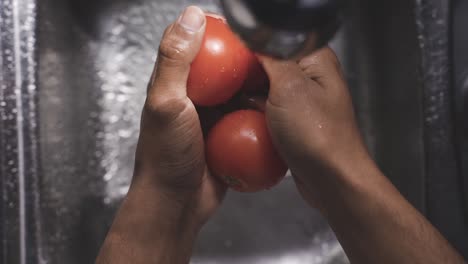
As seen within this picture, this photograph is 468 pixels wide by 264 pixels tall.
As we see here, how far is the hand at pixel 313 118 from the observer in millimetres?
602

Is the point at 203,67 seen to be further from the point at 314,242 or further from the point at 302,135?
the point at 314,242

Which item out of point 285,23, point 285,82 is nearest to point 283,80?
point 285,82

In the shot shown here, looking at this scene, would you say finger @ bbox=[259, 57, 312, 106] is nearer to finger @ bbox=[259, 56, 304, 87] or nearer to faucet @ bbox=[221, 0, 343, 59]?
finger @ bbox=[259, 56, 304, 87]

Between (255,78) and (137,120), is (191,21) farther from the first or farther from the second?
(137,120)

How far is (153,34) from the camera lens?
3.20ft

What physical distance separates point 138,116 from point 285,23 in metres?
0.72

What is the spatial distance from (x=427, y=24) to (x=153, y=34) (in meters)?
0.50

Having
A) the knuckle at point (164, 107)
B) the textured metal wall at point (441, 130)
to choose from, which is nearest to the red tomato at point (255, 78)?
the knuckle at point (164, 107)

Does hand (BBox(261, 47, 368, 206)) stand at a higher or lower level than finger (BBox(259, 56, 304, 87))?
lower

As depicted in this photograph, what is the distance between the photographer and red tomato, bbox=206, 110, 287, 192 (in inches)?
25.1

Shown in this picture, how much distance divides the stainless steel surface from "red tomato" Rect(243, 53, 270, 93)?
0.31 m

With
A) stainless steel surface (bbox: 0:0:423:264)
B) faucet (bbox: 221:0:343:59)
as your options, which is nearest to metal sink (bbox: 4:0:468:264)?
stainless steel surface (bbox: 0:0:423:264)

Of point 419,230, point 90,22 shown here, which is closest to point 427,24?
point 419,230

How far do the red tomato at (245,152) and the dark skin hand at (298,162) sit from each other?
0.08 feet
